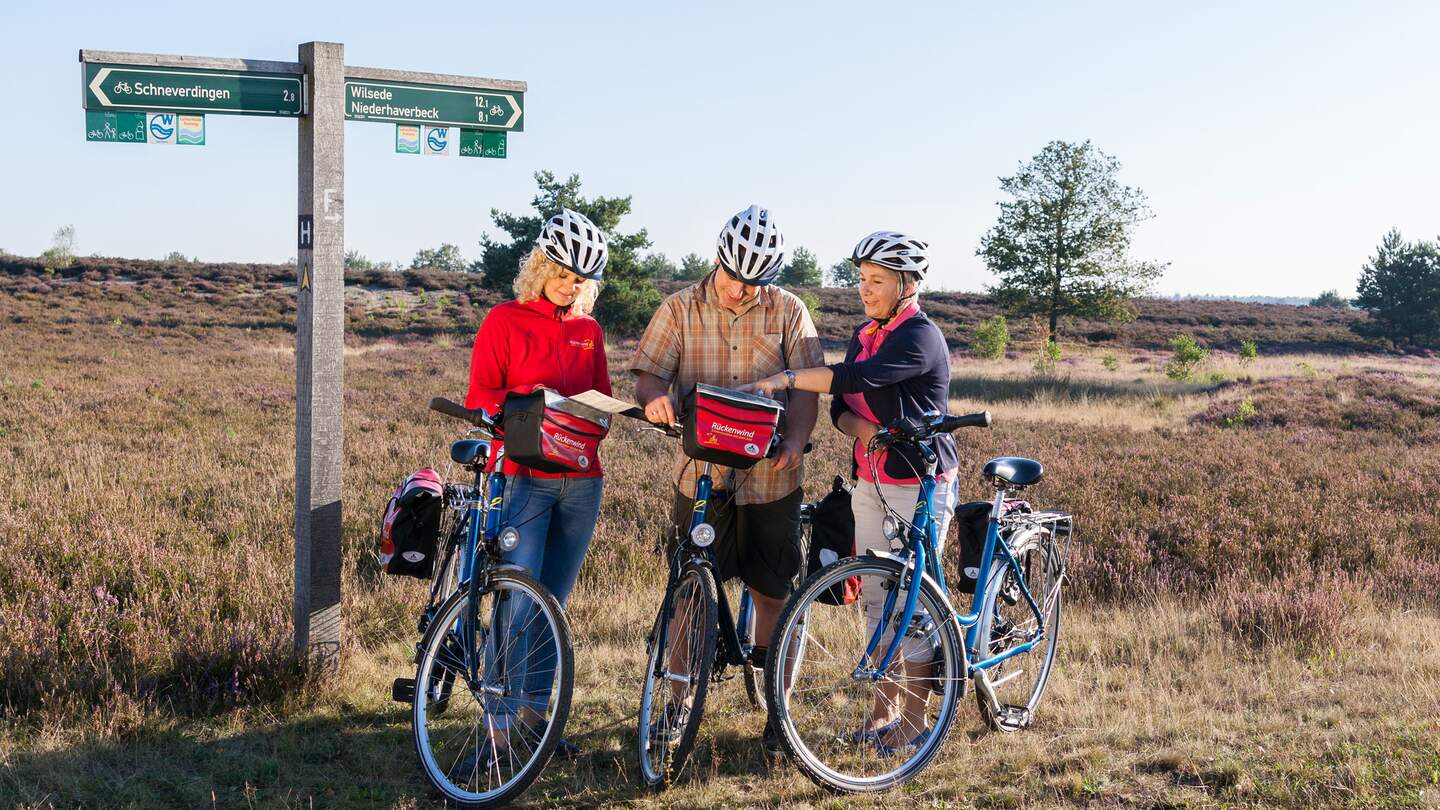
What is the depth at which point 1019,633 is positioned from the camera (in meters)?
4.39

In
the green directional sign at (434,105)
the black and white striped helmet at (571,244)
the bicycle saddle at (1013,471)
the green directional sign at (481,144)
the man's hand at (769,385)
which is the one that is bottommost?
the bicycle saddle at (1013,471)

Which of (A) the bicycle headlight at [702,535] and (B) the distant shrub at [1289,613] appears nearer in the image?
(A) the bicycle headlight at [702,535]

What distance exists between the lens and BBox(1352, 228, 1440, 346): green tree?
158ft

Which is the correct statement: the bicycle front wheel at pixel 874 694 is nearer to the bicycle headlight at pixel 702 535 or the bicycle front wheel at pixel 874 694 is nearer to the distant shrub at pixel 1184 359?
the bicycle headlight at pixel 702 535

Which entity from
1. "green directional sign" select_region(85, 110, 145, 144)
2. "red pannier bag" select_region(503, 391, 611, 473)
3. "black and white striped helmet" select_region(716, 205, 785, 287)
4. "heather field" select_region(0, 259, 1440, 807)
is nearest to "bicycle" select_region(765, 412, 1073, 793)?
"heather field" select_region(0, 259, 1440, 807)

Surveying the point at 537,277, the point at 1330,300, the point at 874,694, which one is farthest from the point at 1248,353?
the point at 1330,300

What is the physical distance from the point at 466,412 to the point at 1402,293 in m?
57.3

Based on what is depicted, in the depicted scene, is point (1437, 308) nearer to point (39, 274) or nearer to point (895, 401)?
point (895, 401)

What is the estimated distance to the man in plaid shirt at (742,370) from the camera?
4.03m

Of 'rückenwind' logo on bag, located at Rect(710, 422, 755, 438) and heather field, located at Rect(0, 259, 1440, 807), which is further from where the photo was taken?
heather field, located at Rect(0, 259, 1440, 807)

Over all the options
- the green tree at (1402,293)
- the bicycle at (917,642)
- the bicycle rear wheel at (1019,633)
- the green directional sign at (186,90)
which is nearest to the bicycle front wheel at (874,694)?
the bicycle at (917,642)

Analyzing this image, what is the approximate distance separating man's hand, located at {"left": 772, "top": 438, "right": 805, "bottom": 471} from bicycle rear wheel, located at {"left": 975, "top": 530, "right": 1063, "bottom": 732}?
0.98 metres

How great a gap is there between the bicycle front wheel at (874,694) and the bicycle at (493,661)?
816mm

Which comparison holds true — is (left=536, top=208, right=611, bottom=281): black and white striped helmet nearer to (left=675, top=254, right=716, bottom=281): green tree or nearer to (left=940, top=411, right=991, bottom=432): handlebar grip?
(left=940, top=411, right=991, bottom=432): handlebar grip
